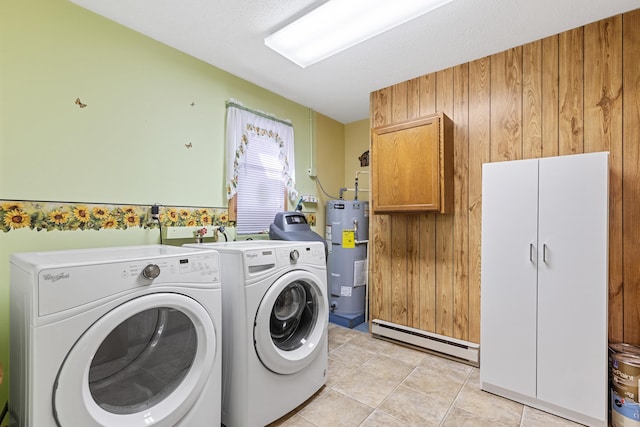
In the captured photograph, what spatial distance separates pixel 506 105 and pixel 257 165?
2.11m

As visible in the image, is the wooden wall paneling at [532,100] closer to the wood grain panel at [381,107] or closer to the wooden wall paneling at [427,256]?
the wooden wall paneling at [427,256]

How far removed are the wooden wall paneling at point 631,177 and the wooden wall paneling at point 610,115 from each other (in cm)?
2

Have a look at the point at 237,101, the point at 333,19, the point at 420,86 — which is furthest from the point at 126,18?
the point at 420,86

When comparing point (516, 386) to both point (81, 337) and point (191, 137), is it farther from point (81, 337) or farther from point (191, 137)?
point (191, 137)

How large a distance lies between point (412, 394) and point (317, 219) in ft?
6.65

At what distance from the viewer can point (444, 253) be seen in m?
2.45

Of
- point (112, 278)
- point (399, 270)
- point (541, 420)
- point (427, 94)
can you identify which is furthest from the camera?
point (399, 270)

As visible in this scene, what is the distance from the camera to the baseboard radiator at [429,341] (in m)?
2.25

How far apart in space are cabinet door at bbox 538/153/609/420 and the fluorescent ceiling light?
4.03 feet

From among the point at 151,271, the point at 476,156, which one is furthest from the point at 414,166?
the point at 151,271

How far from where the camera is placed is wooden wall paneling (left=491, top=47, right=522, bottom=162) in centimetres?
215

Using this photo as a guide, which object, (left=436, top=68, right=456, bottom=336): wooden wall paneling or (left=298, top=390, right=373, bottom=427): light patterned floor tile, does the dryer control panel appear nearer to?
(left=298, top=390, right=373, bottom=427): light patterned floor tile

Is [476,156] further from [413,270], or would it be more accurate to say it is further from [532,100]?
[413,270]

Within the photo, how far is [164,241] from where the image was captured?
6.84ft
